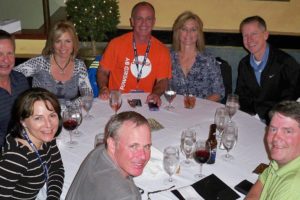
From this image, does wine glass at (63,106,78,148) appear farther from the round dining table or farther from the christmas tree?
the christmas tree

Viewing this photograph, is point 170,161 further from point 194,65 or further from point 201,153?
point 194,65

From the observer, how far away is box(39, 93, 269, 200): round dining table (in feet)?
6.48

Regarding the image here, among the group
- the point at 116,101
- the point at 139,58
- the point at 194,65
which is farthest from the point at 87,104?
the point at 194,65

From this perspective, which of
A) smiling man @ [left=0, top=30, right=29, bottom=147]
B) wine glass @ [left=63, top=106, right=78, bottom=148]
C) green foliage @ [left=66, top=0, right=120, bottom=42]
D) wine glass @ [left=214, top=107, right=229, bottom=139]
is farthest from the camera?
green foliage @ [left=66, top=0, right=120, bottom=42]

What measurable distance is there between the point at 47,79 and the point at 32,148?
1299mm

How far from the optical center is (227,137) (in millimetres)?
2180

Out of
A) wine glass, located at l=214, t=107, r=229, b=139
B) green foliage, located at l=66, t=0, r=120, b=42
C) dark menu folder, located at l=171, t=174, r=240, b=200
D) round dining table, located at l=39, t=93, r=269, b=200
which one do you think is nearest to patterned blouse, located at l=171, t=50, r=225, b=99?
round dining table, located at l=39, t=93, r=269, b=200

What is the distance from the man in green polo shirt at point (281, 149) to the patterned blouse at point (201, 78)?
1.70 meters

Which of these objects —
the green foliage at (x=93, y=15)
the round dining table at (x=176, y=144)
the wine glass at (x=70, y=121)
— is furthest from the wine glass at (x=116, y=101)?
the green foliage at (x=93, y=15)

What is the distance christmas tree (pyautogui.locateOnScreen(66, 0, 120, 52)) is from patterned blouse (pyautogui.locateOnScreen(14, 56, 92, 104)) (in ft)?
4.36

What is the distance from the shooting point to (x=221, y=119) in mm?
2508

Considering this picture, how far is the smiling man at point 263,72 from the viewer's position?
3.45 metres

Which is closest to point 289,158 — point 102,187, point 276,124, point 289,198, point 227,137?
point 276,124

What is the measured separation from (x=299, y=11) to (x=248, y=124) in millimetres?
2703
